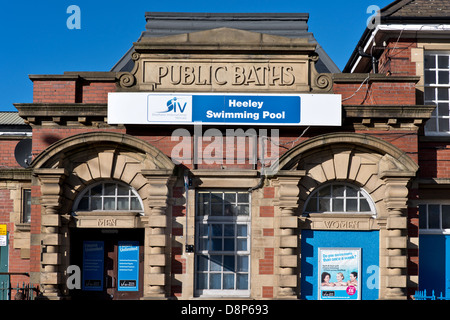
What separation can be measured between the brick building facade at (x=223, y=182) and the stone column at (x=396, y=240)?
3 cm

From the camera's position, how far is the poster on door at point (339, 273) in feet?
47.4

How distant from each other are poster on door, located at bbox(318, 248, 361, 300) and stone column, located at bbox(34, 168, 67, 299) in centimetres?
583

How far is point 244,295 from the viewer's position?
14.4 m

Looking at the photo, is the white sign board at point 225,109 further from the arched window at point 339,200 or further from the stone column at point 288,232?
the arched window at point 339,200

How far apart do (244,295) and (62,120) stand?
5.68 metres

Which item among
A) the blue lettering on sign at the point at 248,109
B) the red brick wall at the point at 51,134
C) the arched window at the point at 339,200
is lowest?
the arched window at the point at 339,200

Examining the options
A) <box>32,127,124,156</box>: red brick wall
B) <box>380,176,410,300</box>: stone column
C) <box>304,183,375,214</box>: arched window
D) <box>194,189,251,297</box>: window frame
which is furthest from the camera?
<box>304,183,375,214</box>: arched window

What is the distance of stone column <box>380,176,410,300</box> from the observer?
1405 cm

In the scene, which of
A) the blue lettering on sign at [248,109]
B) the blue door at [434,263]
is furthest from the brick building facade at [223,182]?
the blue door at [434,263]

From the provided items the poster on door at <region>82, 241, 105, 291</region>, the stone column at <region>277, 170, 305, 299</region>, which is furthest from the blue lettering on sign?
the poster on door at <region>82, 241, 105, 291</region>

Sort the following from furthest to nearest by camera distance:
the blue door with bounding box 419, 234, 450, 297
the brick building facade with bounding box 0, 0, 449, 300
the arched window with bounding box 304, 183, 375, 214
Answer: the blue door with bounding box 419, 234, 450, 297
the arched window with bounding box 304, 183, 375, 214
the brick building facade with bounding box 0, 0, 449, 300

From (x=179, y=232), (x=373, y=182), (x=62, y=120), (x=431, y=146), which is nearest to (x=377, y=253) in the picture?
(x=373, y=182)

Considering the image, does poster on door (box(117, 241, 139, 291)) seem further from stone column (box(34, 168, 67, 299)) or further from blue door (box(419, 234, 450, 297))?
blue door (box(419, 234, 450, 297))

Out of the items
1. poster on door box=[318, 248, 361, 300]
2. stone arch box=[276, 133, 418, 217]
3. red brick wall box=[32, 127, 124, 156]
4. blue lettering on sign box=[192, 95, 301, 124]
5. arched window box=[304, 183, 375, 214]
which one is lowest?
poster on door box=[318, 248, 361, 300]
